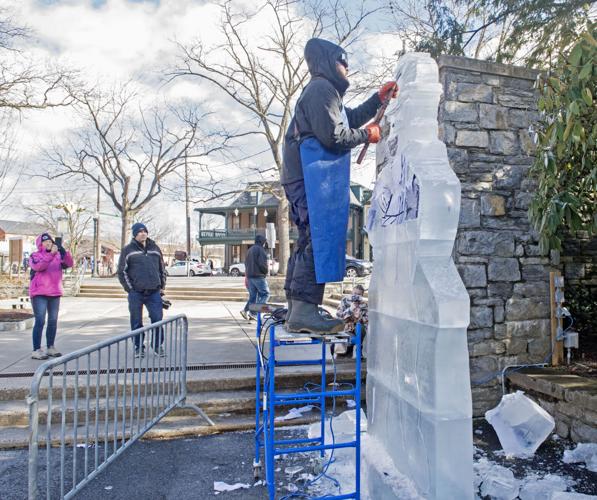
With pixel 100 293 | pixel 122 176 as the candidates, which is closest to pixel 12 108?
pixel 100 293

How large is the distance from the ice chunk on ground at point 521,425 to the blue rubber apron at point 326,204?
7.41 ft

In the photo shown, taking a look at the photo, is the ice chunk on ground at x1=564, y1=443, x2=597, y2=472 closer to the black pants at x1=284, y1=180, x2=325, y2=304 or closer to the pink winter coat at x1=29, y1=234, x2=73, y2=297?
the black pants at x1=284, y1=180, x2=325, y2=304

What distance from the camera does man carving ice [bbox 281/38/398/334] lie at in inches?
96.9

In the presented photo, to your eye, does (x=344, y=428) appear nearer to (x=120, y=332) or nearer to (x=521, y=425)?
(x=521, y=425)

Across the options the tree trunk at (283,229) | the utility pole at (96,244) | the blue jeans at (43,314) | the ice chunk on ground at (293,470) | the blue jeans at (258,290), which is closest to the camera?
the ice chunk on ground at (293,470)

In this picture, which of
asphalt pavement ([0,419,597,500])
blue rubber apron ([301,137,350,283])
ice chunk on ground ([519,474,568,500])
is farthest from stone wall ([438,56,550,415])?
blue rubber apron ([301,137,350,283])

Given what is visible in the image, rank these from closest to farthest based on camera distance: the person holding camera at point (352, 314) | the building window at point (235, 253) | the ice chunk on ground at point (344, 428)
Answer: the ice chunk on ground at point (344, 428) → the person holding camera at point (352, 314) → the building window at point (235, 253)

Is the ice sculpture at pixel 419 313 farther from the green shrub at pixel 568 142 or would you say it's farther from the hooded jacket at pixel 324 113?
the green shrub at pixel 568 142

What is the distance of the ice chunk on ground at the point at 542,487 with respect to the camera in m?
2.86

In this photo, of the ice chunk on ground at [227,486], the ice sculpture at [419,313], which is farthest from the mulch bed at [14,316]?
the ice sculpture at [419,313]

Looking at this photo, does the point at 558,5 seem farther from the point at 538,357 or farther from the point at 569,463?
the point at 569,463

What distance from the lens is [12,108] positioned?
11.4 metres

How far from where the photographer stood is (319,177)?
2.48 meters

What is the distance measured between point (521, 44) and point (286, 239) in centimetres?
1185
